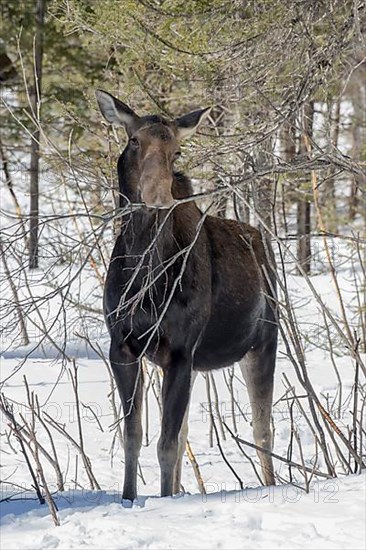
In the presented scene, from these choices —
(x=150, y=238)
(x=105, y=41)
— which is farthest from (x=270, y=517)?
(x=105, y=41)

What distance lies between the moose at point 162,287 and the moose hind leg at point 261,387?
881 mm

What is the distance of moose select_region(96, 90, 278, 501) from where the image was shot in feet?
19.3

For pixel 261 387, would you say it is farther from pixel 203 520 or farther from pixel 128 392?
pixel 203 520

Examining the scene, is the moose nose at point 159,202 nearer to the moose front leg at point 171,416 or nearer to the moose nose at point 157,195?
the moose nose at point 157,195

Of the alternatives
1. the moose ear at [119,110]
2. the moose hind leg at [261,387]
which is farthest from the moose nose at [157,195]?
the moose hind leg at [261,387]

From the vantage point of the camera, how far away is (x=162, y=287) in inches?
241

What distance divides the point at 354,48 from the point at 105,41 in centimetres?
339

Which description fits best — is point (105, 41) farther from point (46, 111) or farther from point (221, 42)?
point (46, 111)

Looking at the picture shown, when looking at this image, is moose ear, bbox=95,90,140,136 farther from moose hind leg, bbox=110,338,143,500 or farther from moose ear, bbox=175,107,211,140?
moose hind leg, bbox=110,338,143,500

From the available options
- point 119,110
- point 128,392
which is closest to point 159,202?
point 119,110

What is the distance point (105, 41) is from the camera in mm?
9703

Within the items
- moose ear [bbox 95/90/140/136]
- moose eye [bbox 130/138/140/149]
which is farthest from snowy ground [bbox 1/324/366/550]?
moose ear [bbox 95/90/140/136]

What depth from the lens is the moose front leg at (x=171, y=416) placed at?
5.94 m

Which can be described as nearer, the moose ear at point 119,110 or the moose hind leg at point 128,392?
the moose hind leg at point 128,392
